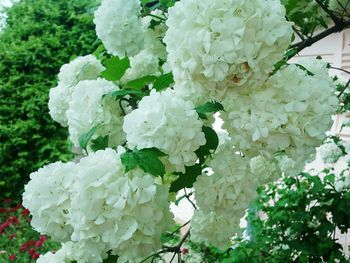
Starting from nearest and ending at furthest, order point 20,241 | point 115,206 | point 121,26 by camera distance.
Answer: point 115,206 < point 121,26 < point 20,241

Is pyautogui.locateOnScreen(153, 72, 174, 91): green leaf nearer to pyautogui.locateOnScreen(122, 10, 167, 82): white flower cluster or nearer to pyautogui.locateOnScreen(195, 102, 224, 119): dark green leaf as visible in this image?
pyautogui.locateOnScreen(195, 102, 224, 119): dark green leaf

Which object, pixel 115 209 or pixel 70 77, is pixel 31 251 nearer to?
pixel 70 77

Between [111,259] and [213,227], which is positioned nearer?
[111,259]

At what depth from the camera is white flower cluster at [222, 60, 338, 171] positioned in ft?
2.92

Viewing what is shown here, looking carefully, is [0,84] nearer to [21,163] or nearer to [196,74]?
[21,163]

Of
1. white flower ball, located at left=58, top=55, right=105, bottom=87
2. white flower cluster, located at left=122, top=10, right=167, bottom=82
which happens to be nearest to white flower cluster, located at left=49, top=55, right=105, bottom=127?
white flower ball, located at left=58, top=55, right=105, bottom=87

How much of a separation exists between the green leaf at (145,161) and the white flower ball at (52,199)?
19 centimetres

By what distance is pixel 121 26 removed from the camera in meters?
1.40

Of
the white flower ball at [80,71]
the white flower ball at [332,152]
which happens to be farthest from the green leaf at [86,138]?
the white flower ball at [332,152]

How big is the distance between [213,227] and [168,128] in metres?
0.63

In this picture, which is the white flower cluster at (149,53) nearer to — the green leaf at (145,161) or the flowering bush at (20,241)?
the green leaf at (145,161)

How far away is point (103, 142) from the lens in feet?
3.75

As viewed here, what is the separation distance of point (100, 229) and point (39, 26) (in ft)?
15.1

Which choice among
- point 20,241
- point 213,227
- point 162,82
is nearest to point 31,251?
point 20,241
